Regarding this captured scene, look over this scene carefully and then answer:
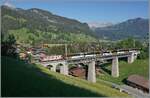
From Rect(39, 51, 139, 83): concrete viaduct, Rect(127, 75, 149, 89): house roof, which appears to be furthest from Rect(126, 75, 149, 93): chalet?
Rect(39, 51, 139, 83): concrete viaduct

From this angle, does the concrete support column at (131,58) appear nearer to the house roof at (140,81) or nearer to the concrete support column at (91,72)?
the concrete support column at (91,72)

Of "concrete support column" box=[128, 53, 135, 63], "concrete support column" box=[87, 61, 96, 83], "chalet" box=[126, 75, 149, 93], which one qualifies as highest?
"concrete support column" box=[128, 53, 135, 63]

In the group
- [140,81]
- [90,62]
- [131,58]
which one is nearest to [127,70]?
[131,58]

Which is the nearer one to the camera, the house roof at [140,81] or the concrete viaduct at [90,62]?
the house roof at [140,81]

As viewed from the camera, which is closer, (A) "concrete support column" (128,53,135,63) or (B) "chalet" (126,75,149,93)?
(B) "chalet" (126,75,149,93)

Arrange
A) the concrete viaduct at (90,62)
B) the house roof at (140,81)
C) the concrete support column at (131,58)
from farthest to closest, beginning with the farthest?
the concrete support column at (131,58) → the concrete viaduct at (90,62) → the house roof at (140,81)

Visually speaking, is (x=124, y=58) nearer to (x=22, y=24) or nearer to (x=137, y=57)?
(x=137, y=57)

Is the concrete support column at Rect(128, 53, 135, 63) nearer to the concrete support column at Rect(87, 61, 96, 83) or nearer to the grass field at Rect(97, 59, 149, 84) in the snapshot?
the grass field at Rect(97, 59, 149, 84)

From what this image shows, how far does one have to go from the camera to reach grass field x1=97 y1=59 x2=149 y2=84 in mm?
70219

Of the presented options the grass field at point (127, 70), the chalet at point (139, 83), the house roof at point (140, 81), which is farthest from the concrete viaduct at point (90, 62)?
the house roof at point (140, 81)

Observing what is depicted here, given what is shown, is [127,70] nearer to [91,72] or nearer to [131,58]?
[131,58]

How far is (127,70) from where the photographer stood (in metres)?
77.7

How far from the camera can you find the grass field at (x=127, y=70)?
230 ft

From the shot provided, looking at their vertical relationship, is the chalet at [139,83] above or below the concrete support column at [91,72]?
below
